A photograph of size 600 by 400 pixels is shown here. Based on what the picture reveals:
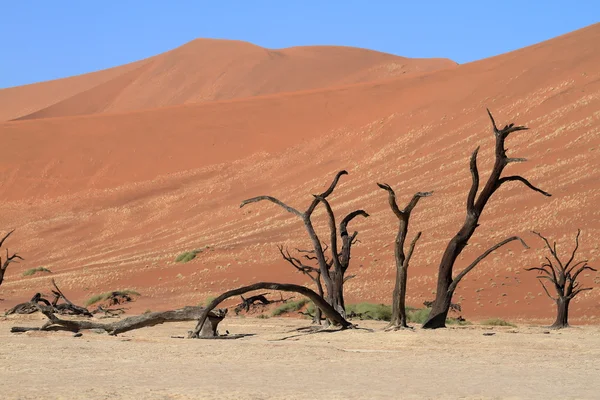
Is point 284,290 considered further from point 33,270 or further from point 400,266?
point 33,270

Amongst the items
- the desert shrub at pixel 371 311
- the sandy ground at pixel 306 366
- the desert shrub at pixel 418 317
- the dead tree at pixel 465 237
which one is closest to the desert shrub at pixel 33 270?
the desert shrub at pixel 371 311

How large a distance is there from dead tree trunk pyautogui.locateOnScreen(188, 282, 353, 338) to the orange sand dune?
78.1 meters

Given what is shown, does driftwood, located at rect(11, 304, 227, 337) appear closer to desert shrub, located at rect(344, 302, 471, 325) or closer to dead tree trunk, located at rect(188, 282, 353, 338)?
dead tree trunk, located at rect(188, 282, 353, 338)

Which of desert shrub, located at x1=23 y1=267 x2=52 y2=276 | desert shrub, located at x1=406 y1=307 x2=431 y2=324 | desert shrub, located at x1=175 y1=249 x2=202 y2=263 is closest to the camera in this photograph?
desert shrub, located at x1=406 y1=307 x2=431 y2=324

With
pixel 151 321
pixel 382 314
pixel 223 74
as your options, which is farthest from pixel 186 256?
pixel 223 74

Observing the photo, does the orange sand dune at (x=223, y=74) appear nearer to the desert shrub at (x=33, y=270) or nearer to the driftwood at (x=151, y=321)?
the desert shrub at (x=33, y=270)

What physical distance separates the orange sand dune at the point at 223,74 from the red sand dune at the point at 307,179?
23.7 m

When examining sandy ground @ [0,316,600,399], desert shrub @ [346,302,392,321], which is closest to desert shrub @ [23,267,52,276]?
desert shrub @ [346,302,392,321]

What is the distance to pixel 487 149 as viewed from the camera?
46.2 m

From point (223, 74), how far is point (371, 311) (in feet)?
262

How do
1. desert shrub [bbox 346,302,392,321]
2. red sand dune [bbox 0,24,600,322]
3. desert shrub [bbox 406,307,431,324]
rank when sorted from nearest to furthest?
desert shrub [bbox 406,307,431,324] → desert shrub [bbox 346,302,392,321] → red sand dune [bbox 0,24,600,322]

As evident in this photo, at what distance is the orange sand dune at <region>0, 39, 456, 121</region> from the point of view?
98000 mm

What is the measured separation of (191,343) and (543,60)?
48055mm

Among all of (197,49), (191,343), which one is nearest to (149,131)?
(197,49)
